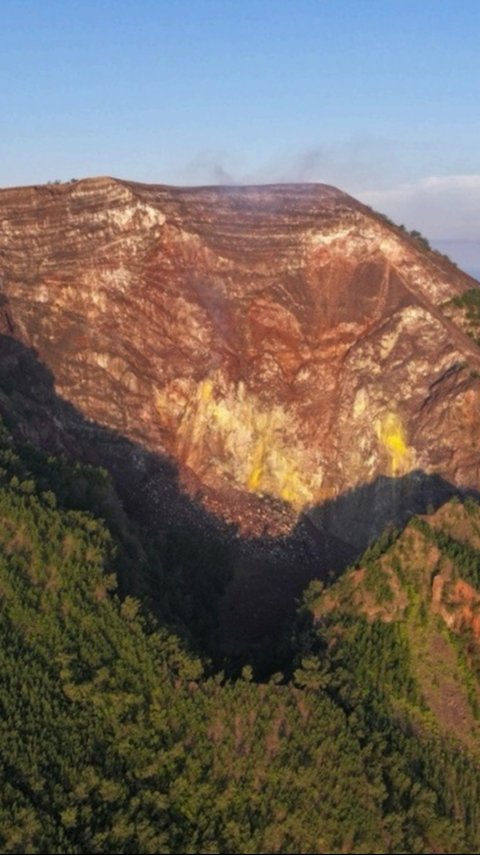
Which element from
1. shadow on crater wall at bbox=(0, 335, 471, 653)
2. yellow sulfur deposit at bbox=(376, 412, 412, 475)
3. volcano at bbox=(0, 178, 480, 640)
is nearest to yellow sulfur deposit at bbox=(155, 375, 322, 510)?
volcano at bbox=(0, 178, 480, 640)

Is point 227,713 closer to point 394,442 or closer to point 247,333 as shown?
point 394,442

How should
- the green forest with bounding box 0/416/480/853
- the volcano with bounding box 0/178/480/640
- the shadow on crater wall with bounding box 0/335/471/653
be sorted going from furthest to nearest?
the volcano with bounding box 0/178/480/640
the shadow on crater wall with bounding box 0/335/471/653
the green forest with bounding box 0/416/480/853

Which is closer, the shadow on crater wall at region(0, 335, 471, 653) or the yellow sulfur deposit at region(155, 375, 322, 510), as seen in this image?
the shadow on crater wall at region(0, 335, 471, 653)

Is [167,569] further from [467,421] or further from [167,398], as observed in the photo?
[467,421]

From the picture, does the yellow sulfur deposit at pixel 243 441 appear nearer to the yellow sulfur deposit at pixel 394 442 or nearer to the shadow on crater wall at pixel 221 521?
the shadow on crater wall at pixel 221 521

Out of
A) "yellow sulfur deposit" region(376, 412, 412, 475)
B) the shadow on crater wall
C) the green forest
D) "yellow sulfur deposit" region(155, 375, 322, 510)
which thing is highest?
"yellow sulfur deposit" region(376, 412, 412, 475)

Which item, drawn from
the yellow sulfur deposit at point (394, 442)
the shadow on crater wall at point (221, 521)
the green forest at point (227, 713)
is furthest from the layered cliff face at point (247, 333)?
the green forest at point (227, 713)

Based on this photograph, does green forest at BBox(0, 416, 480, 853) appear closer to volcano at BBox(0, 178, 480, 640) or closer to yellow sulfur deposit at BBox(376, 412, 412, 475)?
yellow sulfur deposit at BBox(376, 412, 412, 475)
